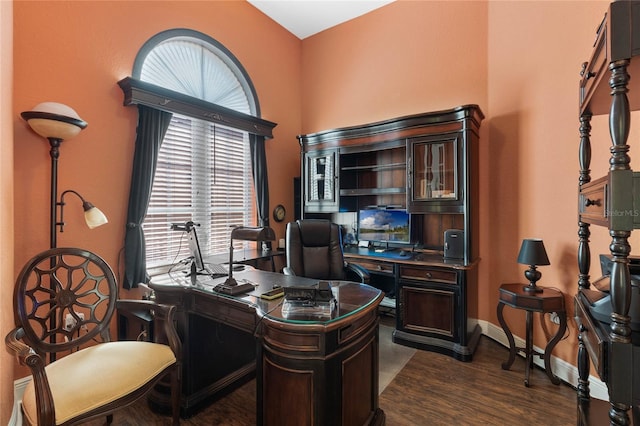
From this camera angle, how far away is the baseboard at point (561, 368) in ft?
6.90

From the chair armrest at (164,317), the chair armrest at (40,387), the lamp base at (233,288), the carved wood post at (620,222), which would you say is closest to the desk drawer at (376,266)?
the lamp base at (233,288)

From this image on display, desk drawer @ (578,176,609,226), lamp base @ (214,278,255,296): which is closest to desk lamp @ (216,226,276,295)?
lamp base @ (214,278,255,296)

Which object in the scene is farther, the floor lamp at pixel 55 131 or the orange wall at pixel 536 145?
the orange wall at pixel 536 145

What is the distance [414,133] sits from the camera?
320cm

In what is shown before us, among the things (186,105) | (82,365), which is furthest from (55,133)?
(82,365)

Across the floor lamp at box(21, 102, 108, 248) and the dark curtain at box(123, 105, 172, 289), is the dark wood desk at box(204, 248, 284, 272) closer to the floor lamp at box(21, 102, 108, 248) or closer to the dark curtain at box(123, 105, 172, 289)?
the dark curtain at box(123, 105, 172, 289)

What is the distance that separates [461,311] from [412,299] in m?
0.46

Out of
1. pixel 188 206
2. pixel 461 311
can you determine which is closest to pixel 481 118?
pixel 461 311

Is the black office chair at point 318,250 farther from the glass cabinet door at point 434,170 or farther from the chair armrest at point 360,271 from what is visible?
the glass cabinet door at point 434,170

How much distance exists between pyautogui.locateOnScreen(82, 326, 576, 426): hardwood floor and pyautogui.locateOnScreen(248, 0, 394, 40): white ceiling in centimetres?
423

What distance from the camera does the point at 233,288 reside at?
1.86m

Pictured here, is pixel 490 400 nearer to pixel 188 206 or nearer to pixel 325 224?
pixel 325 224

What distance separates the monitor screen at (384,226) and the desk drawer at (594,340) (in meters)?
2.05

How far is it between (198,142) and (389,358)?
2928 millimetres
